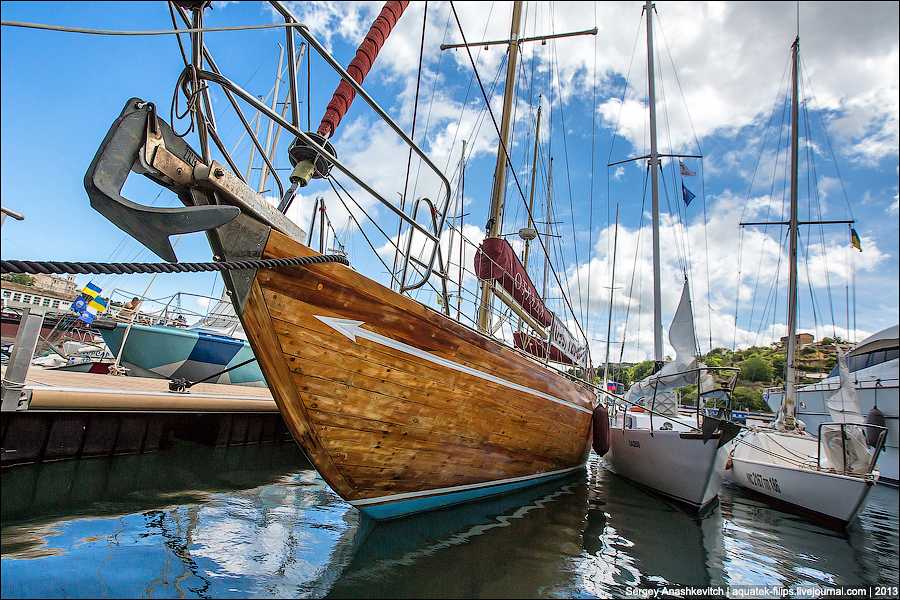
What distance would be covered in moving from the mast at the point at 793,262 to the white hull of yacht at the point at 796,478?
1.24m

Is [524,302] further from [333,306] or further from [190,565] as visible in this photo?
[190,565]

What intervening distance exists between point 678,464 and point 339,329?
5.74 m

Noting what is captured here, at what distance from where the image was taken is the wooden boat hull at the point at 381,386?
2807 millimetres

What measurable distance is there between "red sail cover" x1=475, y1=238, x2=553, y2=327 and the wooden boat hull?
1.67 meters

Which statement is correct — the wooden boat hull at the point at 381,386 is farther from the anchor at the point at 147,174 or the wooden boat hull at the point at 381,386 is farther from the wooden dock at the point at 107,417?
the wooden dock at the point at 107,417

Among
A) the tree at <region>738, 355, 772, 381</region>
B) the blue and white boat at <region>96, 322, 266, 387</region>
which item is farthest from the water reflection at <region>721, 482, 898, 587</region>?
the tree at <region>738, 355, 772, 381</region>

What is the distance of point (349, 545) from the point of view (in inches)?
129

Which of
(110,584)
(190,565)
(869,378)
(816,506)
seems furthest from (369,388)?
(869,378)

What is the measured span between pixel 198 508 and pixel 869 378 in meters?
20.0

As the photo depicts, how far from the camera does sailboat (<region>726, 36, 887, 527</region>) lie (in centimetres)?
588

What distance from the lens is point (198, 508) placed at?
3.85m

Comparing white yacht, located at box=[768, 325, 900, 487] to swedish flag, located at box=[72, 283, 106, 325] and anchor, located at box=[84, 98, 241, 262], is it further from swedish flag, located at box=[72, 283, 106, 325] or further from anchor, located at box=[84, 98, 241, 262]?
swedish flag, located at box=[72, 283, 106, 325]

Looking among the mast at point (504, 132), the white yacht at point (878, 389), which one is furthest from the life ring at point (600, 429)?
the white yacht at point (878, 389)

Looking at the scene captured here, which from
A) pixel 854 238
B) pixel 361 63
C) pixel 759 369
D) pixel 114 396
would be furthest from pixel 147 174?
pixel 759 369
